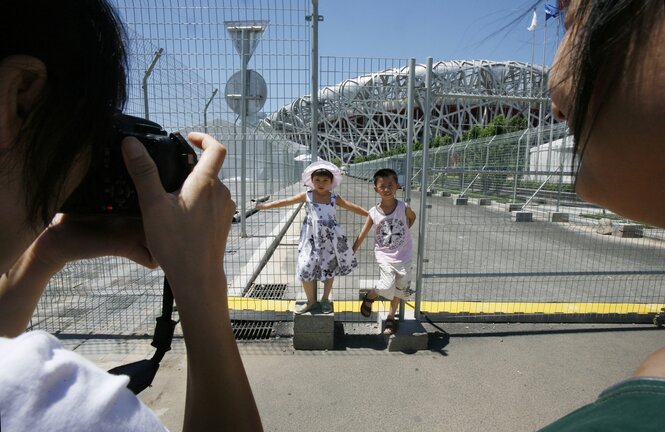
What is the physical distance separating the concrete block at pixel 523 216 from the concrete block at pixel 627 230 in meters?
1.24

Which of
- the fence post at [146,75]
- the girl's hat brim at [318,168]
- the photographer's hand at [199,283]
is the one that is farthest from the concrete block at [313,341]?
the fence post at [146,75]

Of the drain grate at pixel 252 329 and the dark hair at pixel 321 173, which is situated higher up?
the dark hair at pixel 321 173

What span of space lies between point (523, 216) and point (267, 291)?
4.14 metres

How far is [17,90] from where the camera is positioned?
0.56m

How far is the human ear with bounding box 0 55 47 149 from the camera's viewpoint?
544mm

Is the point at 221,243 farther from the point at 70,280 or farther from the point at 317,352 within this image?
the point at 70,280

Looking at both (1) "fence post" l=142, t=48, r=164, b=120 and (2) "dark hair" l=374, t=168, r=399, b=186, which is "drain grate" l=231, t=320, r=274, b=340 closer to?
(2) "dark hair" l=374, t=168, r=399, b=186

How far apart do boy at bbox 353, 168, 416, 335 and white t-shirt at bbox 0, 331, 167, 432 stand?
3294 millimetres

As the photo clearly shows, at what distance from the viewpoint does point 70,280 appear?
4148 millimetres

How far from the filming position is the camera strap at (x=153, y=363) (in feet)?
2.51

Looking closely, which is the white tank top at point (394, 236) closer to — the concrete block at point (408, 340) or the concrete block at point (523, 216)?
the concrete block at point (408, 340)

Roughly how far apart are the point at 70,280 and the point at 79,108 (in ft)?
14.3

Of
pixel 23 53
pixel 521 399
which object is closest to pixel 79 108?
pixel 23 53

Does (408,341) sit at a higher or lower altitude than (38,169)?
lower
